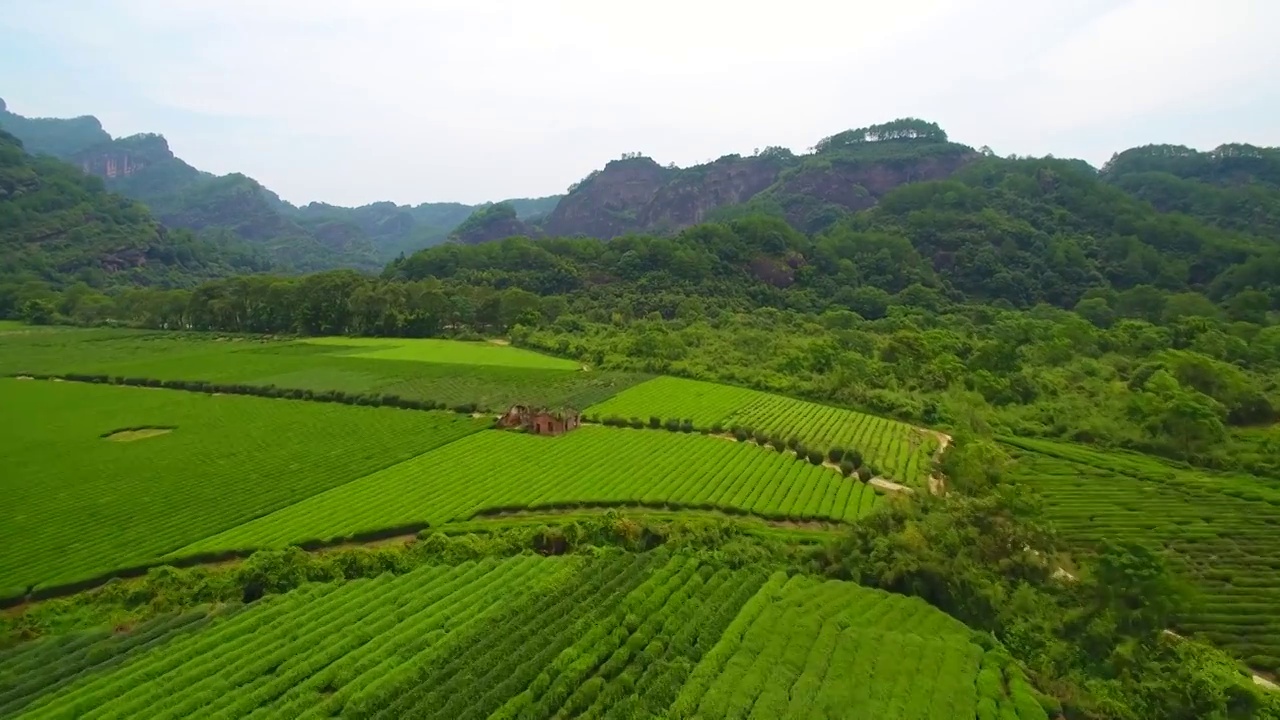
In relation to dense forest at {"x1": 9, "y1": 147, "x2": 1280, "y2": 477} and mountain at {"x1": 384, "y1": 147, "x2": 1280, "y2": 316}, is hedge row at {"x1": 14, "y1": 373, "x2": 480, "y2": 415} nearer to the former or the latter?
dense forest at {"x1": 9, "y1": 147, "x2": 1280, "y2": 477}

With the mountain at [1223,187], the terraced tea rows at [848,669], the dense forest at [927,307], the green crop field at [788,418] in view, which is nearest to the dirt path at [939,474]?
the green crop field at [788,418]

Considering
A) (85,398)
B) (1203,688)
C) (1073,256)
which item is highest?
(1073,256)

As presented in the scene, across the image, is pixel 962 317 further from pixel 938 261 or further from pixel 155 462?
pixel 155 462

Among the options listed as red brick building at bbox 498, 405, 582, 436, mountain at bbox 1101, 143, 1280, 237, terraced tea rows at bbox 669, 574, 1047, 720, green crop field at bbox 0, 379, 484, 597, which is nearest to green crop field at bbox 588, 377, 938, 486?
red brick building at bbox 498, 405, 582, 436

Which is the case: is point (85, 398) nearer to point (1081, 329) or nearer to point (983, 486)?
point (983, 486)

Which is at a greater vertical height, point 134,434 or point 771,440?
point 771,440

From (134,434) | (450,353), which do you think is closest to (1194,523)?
(134,434)

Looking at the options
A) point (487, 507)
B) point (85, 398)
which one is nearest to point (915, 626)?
point (487, 507)
